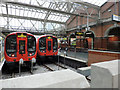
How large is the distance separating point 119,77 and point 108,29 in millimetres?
13181

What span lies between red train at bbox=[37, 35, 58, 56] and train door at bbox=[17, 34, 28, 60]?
1786 mm

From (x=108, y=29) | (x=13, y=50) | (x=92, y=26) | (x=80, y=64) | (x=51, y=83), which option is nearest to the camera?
(x=51, y=83)

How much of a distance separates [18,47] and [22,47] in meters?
0.26

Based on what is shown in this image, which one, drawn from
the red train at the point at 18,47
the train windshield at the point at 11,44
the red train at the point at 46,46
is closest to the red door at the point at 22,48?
the red train at the point at 18,47

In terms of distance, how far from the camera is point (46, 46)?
8.37 m

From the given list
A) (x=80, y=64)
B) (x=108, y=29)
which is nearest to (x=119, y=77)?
(x=80, y=64)

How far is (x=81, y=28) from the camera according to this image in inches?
680

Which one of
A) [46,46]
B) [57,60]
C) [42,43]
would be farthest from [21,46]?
[57,60]

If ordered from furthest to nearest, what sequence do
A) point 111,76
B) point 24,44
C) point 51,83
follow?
point 24,44 → point 111,76 → point 51,83

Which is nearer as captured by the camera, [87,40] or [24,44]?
[24,44]

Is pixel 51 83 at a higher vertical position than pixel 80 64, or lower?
higher

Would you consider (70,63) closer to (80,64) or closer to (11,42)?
(80,64)

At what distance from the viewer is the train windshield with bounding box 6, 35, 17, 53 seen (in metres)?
5.95

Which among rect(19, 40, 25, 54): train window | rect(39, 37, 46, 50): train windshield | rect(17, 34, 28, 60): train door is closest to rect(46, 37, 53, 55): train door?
rect(39, 37, 46, 50): train windshield
